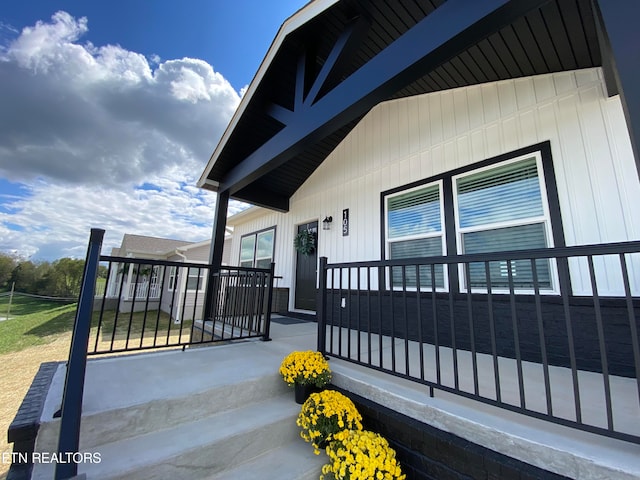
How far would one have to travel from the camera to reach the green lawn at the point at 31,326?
750 cm

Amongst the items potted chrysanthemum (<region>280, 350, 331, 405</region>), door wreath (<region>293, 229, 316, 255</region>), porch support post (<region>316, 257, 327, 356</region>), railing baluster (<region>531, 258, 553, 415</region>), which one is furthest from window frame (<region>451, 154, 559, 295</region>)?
door wreath (<region>293, 229, 316, 255</region>)

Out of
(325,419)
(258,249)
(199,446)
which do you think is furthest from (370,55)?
(258,249)

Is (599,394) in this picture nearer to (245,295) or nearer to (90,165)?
(245,295)

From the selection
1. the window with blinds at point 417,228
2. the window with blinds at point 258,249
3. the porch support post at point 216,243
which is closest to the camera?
the window with blinds at point 417,228

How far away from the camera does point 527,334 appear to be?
2.78m

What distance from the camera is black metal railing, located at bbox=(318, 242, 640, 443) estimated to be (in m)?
1.42

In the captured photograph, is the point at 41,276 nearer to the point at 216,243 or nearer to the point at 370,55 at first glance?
the point at 216,243

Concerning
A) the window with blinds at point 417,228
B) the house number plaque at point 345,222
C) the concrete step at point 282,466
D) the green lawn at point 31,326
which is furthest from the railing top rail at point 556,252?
the green lawn at point 31,326

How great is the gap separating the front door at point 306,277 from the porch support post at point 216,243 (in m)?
1.93

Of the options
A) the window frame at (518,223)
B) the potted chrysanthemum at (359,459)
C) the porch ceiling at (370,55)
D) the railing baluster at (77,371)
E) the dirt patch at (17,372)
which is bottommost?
the dirt patch at (17,372)

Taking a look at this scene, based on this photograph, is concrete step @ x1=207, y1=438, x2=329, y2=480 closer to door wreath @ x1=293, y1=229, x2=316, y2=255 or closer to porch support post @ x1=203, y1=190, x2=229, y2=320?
porch support post @ x1=203, y1=190, x2=229, y2=320

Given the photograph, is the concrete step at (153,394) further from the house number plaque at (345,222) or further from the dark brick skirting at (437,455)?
the house number plaque at (345,222)

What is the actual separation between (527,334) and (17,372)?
8954mm

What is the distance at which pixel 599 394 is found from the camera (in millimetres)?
1855
